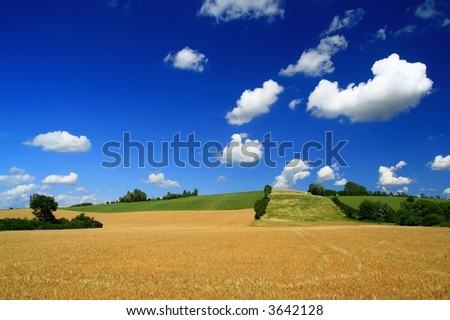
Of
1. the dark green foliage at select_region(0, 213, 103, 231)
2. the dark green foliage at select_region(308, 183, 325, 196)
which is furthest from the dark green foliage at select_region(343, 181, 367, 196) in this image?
the dark green foliage at select_region(0, 213, 103, 231)

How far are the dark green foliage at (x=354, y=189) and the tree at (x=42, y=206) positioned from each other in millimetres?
118120

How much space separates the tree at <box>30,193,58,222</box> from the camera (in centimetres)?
7000

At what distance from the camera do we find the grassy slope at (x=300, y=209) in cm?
7931

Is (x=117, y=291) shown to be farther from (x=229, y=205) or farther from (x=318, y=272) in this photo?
(x=229, y=205)

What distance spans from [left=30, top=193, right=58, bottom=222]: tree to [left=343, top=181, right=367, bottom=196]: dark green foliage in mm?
118120

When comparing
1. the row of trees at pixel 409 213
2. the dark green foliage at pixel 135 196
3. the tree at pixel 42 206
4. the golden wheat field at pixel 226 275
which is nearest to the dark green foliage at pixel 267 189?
the row of trees at pixel 409 213

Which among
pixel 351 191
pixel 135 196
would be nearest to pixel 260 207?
pixel 351 191

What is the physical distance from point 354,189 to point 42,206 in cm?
12544

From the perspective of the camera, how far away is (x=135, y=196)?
168m

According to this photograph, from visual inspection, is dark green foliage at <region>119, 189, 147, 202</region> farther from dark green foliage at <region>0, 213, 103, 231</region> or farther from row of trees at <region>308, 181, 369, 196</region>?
dark green foliage at <region>0, 213, 103, 231</region>

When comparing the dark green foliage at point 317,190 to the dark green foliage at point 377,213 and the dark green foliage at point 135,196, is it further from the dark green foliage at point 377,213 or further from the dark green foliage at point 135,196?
the dark green foliage at point 135,196

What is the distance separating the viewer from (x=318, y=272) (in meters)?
15.6

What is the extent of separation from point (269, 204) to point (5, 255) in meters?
74.3
